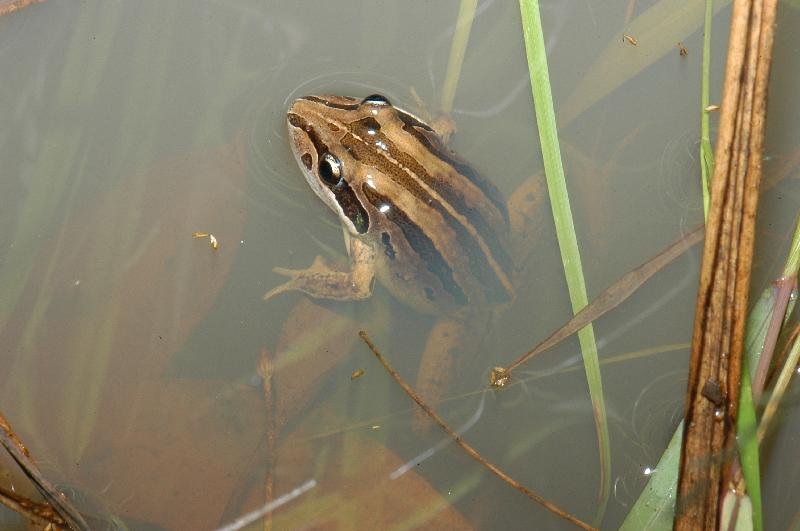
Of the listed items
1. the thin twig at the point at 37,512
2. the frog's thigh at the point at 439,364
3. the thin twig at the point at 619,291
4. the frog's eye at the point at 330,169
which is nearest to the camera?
the thin twig at the point at 37,512

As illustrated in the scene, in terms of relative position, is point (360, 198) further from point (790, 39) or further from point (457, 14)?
point (790, 39)

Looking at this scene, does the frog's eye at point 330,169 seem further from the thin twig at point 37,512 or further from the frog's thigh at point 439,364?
the thin twig at point 37,512

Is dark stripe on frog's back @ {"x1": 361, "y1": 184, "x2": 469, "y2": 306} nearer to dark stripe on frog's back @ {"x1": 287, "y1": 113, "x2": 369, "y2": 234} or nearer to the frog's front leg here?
dark stripe on frog's back @ {"x1": 287, "y1": 113, "x2": 369, "y2": 234}

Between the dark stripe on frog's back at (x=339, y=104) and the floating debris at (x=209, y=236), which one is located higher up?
the dark stripe on frog's back at (x=339, y=104)

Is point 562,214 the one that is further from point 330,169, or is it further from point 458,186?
point 330,169

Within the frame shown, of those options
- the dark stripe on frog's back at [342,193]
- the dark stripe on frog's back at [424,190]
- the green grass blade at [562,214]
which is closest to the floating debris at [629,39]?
the green grass blade at [562,214]

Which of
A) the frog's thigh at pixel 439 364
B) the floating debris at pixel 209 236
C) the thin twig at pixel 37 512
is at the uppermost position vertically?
the floating debris at pixel 209 236
